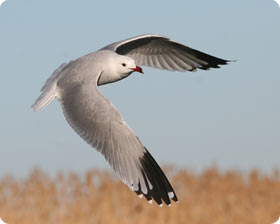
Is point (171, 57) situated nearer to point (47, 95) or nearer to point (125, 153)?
point (47, 95)

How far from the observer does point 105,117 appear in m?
3.34

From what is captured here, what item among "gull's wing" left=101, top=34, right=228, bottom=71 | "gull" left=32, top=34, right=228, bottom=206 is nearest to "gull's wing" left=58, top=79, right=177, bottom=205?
"gull" left=32, top=34, right=228, bottom=206

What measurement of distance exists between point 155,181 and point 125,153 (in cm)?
28

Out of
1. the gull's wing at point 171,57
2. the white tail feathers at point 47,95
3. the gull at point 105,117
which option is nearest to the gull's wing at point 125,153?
the gull at point 105,117

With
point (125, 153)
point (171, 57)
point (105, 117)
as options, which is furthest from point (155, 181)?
point (171, 57)

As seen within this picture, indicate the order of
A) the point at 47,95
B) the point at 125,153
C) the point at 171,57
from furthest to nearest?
the point at 171,57
the point at 47,95
the point at 125,153

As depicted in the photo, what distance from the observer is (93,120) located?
11.1 feet

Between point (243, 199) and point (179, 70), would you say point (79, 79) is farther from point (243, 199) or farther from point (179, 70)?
point (243, 199)

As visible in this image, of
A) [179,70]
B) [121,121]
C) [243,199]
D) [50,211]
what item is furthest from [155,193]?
[243,199]

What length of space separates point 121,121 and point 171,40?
1.35 m

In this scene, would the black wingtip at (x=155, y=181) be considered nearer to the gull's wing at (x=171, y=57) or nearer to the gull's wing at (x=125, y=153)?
the gull's wing at (x=125, y=153)

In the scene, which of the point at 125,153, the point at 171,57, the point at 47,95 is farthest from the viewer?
the point at 171,57

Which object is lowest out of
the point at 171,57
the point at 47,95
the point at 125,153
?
the point at 125,153

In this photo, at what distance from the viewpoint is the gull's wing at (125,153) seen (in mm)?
3314
